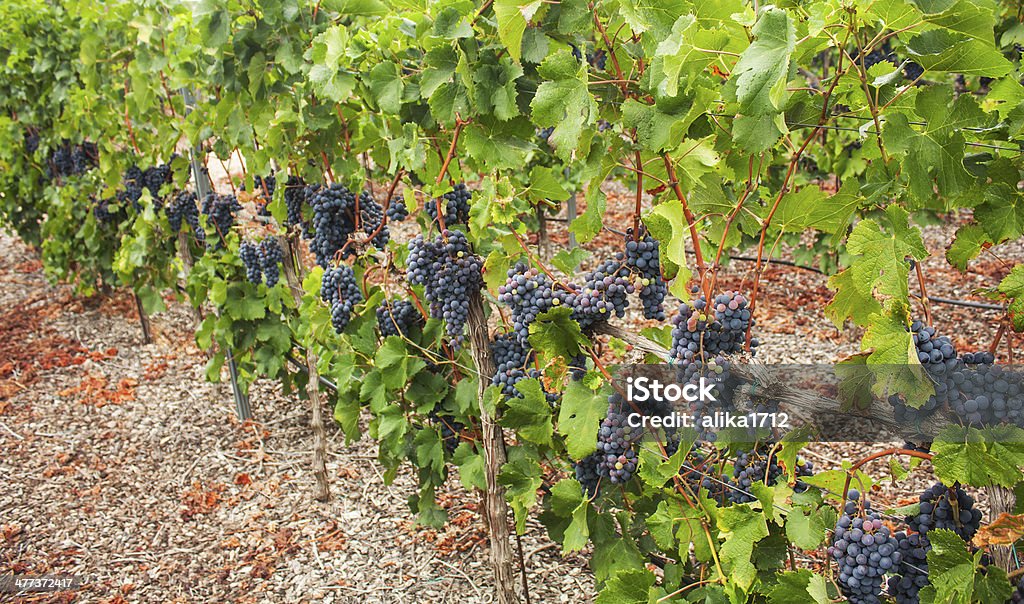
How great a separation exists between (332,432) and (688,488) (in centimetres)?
279

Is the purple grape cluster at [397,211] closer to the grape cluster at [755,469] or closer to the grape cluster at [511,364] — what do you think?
the grape cluster at [511,364]

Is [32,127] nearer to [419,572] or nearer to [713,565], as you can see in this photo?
[419,572]

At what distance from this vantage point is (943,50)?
4.06 ft

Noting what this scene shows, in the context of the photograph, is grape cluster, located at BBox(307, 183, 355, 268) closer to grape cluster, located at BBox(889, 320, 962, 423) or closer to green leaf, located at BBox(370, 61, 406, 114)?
green leaf, located at BBox(370, 61, 406, 114)

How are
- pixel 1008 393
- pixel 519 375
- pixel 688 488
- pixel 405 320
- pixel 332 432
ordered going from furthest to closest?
pixel 332 432
pixel 405 320
pixel 519 375
pixel 688 488
pixel 1008 393

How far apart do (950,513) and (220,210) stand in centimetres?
334

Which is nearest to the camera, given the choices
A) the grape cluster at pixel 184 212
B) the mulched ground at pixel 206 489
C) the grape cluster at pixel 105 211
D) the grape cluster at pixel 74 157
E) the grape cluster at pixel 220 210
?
the mulched ground at pixel 206 489

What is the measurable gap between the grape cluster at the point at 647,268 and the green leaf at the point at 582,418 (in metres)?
0.26

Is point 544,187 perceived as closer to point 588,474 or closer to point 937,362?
point 588,474

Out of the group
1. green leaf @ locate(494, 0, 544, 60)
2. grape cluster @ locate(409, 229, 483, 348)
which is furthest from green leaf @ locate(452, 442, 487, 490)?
green leaf @ locate(494, 0, 544, 60)

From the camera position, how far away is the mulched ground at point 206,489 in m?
2.94

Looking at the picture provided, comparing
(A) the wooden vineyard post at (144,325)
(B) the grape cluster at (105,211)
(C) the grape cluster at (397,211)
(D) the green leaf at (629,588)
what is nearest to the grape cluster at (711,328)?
(D) the green leaf at (629,588)

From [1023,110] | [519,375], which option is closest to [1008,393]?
[1023,110]

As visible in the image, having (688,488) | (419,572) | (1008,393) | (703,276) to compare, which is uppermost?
(703,276)
